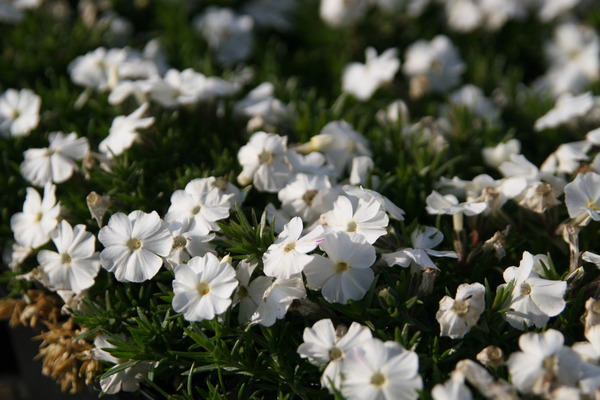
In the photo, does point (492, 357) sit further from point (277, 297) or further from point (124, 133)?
point (124, 133)

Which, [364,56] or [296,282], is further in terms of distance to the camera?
[364,56]

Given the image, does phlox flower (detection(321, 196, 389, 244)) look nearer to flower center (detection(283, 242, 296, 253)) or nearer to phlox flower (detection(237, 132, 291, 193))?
flower center (detection(283, 242, 296, 253))

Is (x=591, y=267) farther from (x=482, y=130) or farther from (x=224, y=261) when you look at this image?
(x=224, y=261)

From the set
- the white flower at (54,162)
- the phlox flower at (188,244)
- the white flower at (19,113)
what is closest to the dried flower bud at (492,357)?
the phlox flower at (188,244)

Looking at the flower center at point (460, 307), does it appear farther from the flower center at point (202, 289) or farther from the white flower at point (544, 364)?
the flower center at point (202, 289)

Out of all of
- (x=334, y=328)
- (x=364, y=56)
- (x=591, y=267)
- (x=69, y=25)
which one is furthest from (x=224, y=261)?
(x=69, y=25)

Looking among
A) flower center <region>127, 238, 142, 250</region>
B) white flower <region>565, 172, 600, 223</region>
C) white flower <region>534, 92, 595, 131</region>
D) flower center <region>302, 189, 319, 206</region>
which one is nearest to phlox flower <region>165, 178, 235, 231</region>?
flower center <region>127, 238, 142, 250</region>
